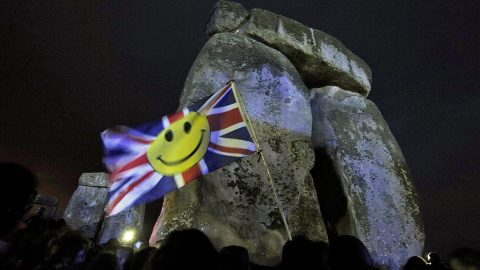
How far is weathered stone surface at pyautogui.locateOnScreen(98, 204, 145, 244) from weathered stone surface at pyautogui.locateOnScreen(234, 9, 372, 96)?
5136 mm

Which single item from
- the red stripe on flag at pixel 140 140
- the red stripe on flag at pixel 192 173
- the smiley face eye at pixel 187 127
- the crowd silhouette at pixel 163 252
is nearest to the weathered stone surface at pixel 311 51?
the smiley face eye at pixel 187 127

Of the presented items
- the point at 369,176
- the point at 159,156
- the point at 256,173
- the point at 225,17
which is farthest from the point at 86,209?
the point at 369,176

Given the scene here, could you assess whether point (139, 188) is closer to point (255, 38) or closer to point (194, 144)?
point (194, 144)

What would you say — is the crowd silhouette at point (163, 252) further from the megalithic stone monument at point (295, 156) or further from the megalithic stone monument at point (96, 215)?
the megalithic stone monument at point (96, 215)

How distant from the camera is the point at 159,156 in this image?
2.50 meters

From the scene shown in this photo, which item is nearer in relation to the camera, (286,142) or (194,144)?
(194,144)

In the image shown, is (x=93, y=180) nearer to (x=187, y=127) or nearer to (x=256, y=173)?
(x=187, y=127)

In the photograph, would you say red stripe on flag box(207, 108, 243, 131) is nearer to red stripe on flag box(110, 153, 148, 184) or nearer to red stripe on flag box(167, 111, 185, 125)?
red stripe on flag box(167, 111, 185, 125)

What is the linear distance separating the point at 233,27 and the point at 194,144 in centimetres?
259

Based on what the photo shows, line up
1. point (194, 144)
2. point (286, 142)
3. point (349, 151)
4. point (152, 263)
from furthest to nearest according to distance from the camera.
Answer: point (349, 151)
point (286, 142)
point (194, 144)
point (152, 263)

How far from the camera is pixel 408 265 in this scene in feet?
6.49

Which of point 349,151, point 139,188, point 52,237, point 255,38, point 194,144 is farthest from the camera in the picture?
point 255,38

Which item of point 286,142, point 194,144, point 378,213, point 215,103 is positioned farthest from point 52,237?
point 378,213

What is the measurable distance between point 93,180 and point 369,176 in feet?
20.6
